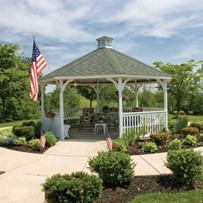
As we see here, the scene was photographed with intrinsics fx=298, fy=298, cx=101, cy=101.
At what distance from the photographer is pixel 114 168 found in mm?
5816

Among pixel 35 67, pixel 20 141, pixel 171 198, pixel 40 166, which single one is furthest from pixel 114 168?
pixel 20 141

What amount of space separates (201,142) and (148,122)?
237 cm

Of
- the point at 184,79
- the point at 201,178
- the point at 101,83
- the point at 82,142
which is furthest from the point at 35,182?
the point at 184,79

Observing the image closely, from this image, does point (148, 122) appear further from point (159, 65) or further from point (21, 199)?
point (159, 65)

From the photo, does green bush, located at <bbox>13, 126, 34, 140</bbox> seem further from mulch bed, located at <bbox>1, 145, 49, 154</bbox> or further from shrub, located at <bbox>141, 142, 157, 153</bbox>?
shrub, located at <bbox>141, 142, 157, 153</bbox>

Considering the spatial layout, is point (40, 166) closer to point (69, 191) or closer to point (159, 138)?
point (69, 191)

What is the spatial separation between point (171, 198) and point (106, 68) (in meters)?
7.83

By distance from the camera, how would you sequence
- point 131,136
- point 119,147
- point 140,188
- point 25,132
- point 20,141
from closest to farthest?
point 140,188, point 119,147, point 20,141, point 131,136, point 25,132

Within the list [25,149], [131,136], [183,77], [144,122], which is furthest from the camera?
[183,77]

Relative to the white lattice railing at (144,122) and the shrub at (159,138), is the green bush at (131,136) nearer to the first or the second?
the white lattice railing at (144,122)

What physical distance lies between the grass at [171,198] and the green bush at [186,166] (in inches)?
14.6

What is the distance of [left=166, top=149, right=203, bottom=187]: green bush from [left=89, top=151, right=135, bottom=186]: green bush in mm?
Answer: 901

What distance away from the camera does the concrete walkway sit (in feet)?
19.1

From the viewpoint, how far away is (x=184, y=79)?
882 inches
